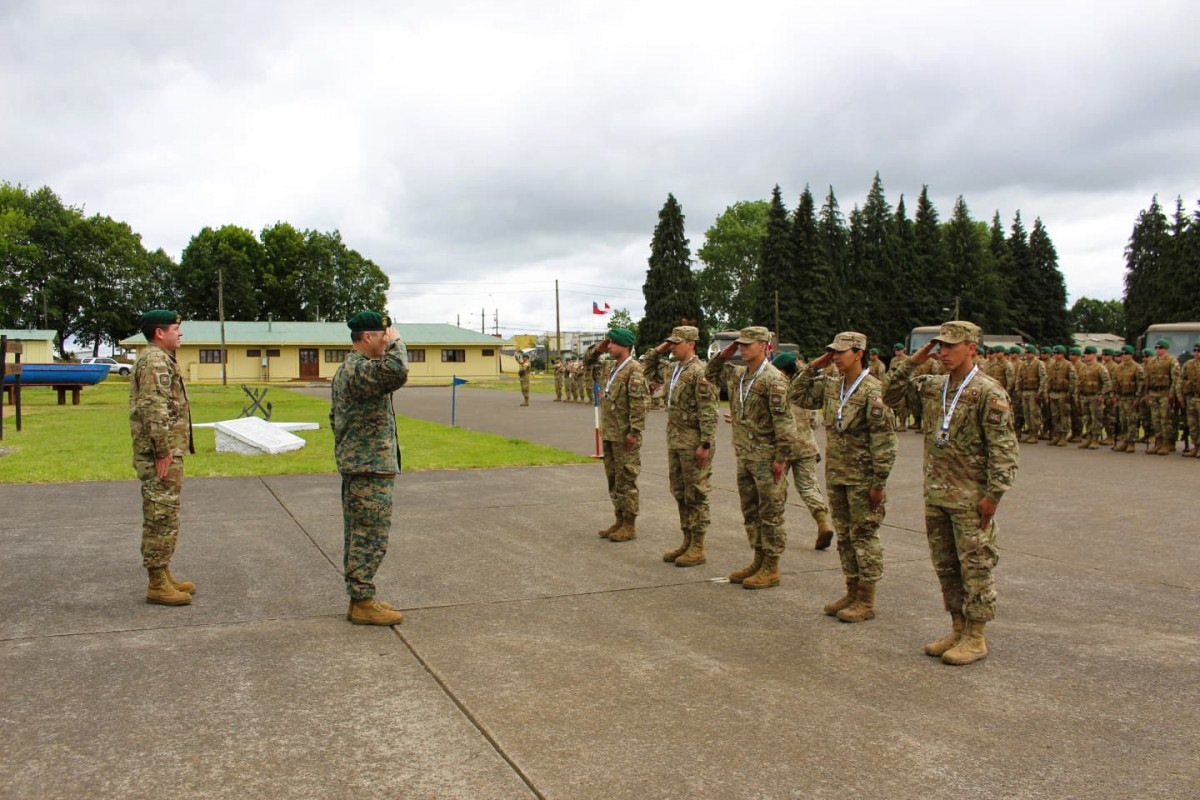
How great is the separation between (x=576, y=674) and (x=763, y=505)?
246 cm

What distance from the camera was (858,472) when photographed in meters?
5.96

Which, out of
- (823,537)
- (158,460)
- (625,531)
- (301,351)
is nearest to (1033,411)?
(823,537)

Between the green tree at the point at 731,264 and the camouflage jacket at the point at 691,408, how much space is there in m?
79.5

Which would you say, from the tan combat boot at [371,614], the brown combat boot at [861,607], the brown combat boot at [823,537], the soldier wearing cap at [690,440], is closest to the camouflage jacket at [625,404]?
the soldier wearing cap at [690,440]

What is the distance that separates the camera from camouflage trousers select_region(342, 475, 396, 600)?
18.6ft

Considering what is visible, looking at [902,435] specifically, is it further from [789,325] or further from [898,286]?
[898,286]

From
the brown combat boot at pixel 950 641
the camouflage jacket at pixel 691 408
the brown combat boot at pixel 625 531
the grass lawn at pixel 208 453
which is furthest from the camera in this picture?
the grass lawn at pixel 208 453

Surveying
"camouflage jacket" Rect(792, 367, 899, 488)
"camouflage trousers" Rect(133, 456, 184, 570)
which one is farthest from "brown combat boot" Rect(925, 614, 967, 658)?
"camouflage trousers" Rect(133, 456, 184, 570)

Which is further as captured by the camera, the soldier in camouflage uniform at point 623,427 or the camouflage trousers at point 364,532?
the soldier in camouflage uniform at point 623,427

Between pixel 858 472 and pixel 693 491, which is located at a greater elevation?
pixel 858 472

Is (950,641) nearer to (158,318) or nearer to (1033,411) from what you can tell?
(158,318)

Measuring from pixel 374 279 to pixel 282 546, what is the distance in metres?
85.8

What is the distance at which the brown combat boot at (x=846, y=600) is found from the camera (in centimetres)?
598

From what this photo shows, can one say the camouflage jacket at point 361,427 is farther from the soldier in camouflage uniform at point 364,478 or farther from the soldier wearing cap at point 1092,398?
the soldier wearing cap at point 1092,398
